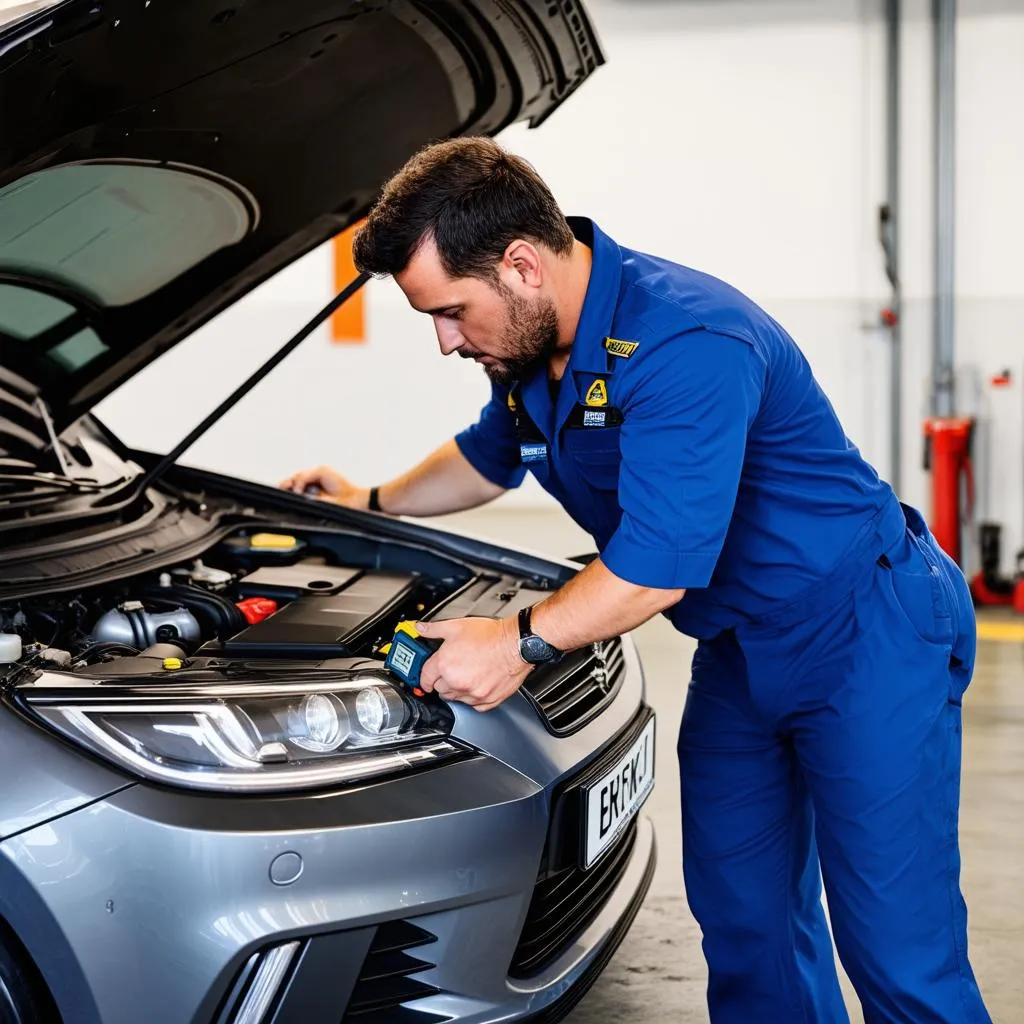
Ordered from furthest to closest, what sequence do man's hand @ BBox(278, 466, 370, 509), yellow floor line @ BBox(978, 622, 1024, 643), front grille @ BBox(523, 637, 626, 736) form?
yellow floor line @ BBox(978, 622, 1024, 643)
man's hand @ BBox(278, 466, 370, 509)
front grille @ BBox(523, 637, 626, 736)

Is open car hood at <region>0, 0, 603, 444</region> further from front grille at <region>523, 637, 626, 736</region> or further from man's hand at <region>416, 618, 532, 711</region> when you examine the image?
front grille at <region>523, 637, 626, 736</region>

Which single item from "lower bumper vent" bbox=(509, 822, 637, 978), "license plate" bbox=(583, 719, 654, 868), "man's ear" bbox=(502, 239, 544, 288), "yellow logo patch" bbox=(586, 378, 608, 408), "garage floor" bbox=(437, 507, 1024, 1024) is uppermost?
"man's ear" bbox=(502, 239, 544, 288)

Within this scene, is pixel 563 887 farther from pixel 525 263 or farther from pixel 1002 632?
pixel 1002 632

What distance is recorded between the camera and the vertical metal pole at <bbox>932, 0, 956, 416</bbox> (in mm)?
5660

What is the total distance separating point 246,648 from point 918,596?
34.0 inches

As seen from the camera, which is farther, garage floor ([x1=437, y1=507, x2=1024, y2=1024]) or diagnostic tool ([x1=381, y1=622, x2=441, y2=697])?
garage floor ([x1=437, y1=507, x2=1024, y2=1024])

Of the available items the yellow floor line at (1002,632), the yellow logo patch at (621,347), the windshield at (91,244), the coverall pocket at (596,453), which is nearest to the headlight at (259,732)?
the coverall pocket at (596,453)

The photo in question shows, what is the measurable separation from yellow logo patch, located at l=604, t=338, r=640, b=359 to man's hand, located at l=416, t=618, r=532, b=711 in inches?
13.5

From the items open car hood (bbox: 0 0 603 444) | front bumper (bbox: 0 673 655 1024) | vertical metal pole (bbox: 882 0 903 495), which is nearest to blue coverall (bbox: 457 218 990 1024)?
front bumper (bbox: 0 673 655 1024)

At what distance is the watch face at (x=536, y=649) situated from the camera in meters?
1.39

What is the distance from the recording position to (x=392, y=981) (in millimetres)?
1326

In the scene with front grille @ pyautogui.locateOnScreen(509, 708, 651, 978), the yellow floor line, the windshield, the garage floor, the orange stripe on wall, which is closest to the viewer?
front grille @ pyautogui.locateOnScreen(509, 708, 651, 978)

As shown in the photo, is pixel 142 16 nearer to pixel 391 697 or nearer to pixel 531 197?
pixel 531 197

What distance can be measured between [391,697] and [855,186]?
17.2 ft
